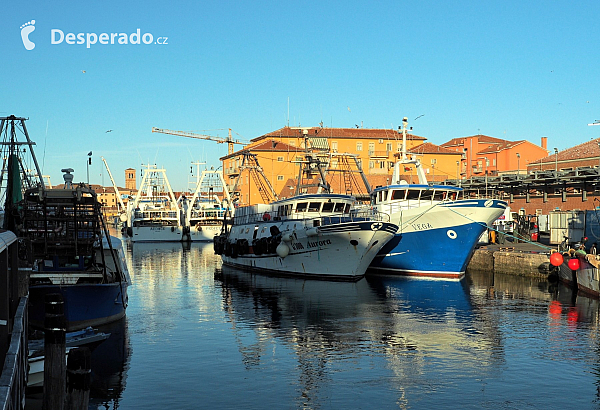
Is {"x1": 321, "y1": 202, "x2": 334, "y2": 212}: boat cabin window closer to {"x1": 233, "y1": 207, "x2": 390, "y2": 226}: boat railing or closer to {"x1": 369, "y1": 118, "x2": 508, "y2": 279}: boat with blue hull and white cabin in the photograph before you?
{"x1": 233, "y1": 207, "x2": 390, "y2": 226}: boat railing

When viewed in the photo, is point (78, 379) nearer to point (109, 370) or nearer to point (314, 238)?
point (109, 370)

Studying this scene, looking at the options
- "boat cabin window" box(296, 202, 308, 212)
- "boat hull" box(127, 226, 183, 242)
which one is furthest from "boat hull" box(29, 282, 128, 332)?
"boat hull" box(127, 226, 183, 242)

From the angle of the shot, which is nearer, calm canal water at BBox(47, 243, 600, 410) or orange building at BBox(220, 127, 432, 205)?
calm canal water at BBox(47, 243, 600, 410)

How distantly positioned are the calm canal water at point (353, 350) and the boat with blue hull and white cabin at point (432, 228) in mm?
4279

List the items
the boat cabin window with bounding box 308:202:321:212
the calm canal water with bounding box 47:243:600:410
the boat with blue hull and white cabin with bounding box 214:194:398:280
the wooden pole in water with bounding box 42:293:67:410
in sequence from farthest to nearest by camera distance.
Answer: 1. the boat cabin window with bounding box 308:202:321:212
2. the boat with blue hull and white cabin with bounding box 214:194:398:280
3. the calm canal water with bounding box 47:243:600:410
4. the wooden pole in water with bounding box 42:293:67:410

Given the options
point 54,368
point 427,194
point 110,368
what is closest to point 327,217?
point 427,194

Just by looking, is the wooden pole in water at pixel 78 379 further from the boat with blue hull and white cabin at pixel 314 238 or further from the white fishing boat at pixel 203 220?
the white fishing boat at pixel 203 220

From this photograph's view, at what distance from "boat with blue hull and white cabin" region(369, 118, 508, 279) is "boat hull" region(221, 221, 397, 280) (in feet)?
9.66

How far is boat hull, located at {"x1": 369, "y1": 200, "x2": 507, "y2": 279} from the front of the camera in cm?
3725

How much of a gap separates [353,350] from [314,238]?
17.0m

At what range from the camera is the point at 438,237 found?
38.1m

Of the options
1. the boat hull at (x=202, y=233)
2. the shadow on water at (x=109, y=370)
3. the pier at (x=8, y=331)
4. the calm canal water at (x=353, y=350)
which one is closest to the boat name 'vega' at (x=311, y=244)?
the calm canal water at (x=353, y=350)

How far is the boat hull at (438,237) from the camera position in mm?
37250

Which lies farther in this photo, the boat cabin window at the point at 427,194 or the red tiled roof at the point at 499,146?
the red tiled roof at the point at 499,146
